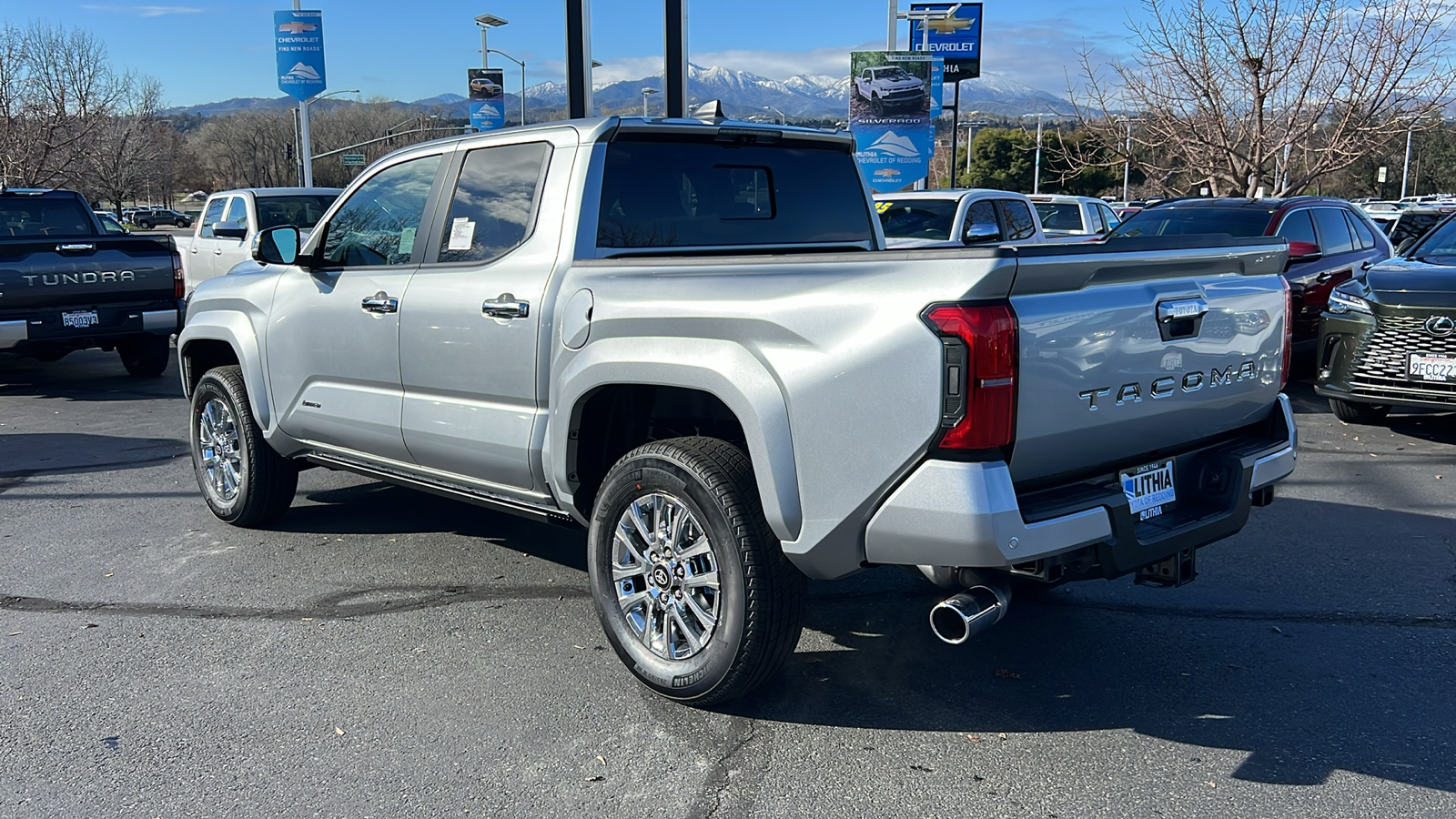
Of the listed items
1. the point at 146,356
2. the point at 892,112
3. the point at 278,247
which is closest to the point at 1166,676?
the point at 278,247

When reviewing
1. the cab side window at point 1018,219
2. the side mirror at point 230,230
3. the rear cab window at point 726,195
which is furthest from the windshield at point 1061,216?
the rear cab window at point 726,195

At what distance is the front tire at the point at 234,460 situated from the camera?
19.7 ft

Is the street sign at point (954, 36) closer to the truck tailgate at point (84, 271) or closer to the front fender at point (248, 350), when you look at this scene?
the truck tailgate at point (84, 271)

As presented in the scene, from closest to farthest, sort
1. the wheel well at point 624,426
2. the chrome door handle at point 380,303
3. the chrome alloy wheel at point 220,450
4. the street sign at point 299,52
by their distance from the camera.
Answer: the wheel well at point 624,426 < the chrome door handle at point 380,303 < the chrome alloy wheel at point 220,450 < the street sign at point 299,52

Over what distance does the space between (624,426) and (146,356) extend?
9751mm

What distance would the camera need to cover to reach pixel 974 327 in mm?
3023

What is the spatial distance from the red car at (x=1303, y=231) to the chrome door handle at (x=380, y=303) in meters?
7.12

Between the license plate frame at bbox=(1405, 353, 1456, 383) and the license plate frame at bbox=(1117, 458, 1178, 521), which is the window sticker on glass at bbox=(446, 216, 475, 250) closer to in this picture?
the license plate frame at bbox=(1117, 458, 1178, 521)

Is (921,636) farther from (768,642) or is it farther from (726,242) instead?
(726,242)

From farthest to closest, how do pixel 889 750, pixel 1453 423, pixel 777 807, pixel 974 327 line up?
pixel 1453 423, pixel 889 750, pixel 777 807, pixel 974 327

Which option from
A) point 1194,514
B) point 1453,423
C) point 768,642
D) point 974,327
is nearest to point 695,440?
point 768,642

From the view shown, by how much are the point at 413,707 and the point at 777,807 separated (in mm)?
1389

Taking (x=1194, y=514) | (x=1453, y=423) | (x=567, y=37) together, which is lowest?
(x=1453, y=423)

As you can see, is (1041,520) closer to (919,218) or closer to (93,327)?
(919,218)
